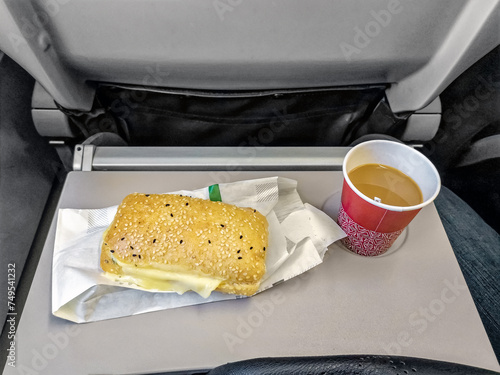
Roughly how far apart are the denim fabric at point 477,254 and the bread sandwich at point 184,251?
1.77 ft

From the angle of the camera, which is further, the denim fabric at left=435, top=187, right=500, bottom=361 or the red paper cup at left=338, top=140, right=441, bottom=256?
the denim fabric at left=435, top=187, right=500, bottom=361

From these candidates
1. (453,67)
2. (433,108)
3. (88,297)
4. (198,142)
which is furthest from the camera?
(198,142)

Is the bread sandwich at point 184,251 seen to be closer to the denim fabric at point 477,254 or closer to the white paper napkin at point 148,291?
the white paper napkin at point 148,291

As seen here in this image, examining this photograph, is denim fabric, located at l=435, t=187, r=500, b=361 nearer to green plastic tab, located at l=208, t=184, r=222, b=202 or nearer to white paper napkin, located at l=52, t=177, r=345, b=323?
white paper napkin, located at l=52, t=177, r=345, b=323

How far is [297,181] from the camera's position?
806mm

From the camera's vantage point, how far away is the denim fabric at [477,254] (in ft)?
2.87

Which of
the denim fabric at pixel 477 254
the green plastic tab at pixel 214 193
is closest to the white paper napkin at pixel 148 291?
the green plastic tab at pixel 214 193

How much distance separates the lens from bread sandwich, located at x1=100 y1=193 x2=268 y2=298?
634 millimetres

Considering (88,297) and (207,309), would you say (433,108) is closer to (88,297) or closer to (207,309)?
(207,309)

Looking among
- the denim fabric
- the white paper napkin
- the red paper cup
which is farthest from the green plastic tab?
the denim fabric

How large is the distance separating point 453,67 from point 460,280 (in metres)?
0.38

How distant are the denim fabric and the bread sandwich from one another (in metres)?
0.54

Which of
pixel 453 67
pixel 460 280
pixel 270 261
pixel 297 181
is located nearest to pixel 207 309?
pixel 270 261

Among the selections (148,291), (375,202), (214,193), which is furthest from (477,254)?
(148,291)
